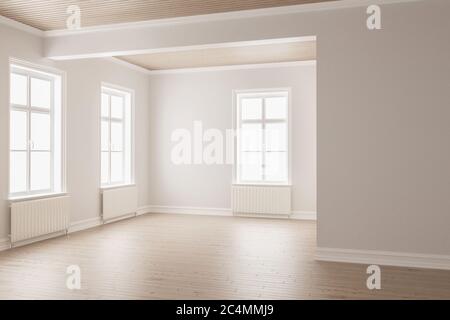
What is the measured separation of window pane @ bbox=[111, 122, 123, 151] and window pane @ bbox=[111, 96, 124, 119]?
17 cm

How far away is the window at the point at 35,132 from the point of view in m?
5.81

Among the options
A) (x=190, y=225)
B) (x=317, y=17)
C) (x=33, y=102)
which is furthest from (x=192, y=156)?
(x=317, y=17)

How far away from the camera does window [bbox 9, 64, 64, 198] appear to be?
581 centimetres

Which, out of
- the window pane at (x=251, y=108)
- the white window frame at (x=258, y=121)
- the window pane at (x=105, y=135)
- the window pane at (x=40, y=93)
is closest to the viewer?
the window pane at (x=40, y=93)

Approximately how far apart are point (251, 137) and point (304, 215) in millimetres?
1825

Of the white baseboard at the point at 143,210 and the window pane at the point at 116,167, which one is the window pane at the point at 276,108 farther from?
the white baseboard at the point at 143,210

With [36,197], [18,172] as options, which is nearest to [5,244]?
[36,197]

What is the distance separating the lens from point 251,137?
8555mm

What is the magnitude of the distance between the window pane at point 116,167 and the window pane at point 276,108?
2.96 metres

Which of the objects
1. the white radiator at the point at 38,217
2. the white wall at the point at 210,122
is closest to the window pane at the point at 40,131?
the white radiator at the point at 38,217

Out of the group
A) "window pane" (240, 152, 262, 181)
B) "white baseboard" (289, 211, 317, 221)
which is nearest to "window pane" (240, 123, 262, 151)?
"window pane" (240, 152, 262, 181)

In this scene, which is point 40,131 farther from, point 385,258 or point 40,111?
point 385,258

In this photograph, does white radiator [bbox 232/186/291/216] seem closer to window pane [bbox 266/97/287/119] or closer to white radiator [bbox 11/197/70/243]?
window pane [bbox 266/97/287/119]

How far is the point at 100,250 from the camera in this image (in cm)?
556
